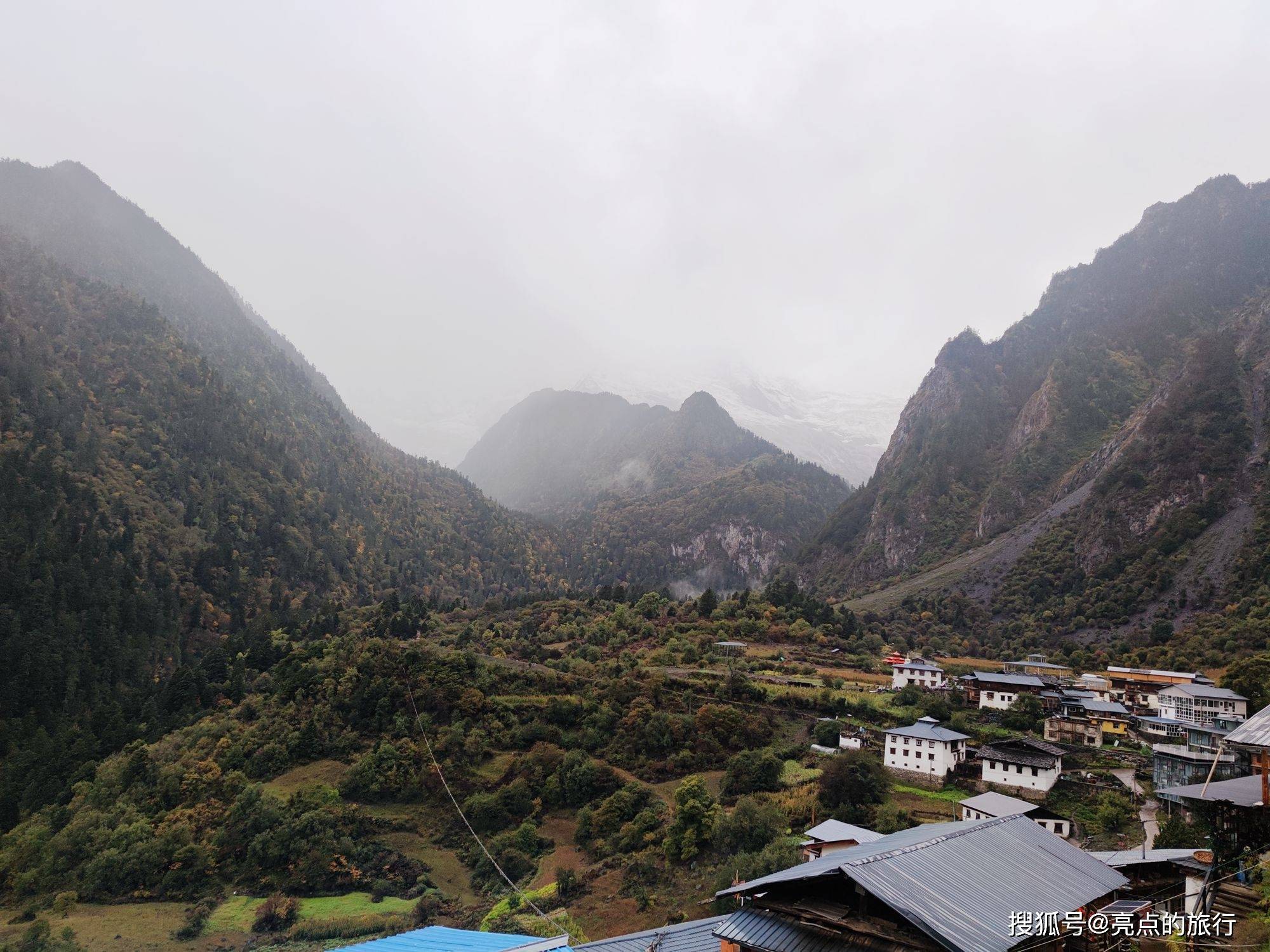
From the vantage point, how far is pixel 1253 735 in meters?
12.7

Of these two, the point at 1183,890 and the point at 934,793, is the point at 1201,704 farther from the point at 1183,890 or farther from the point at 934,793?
the point at 1183,890

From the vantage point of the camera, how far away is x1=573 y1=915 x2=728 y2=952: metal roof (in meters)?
13.7

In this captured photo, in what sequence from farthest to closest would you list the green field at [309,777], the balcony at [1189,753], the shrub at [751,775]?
the green field at [309,777], the shrub at [751,775], the balcony at [1189,753]

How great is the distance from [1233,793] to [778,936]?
1420cm

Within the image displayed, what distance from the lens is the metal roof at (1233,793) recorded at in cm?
1580

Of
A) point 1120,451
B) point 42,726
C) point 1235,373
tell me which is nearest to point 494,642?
point 42,726

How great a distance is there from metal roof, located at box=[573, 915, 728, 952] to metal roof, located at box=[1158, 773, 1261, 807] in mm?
11923

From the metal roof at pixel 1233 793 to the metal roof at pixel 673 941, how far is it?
11.9m

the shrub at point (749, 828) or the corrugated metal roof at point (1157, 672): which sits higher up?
the corrugated metal roof at point (1157, 672)

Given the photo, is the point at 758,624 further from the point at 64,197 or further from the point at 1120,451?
the point at 64,197

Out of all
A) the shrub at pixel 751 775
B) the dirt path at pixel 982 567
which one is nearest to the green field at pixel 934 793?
the shrub at pixel 751 775

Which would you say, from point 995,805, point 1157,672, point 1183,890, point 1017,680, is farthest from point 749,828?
point 1157,672

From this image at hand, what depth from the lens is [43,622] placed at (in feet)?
219

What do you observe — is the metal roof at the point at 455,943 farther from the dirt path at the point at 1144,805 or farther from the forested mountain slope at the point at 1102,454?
the forested mountain slope at the point at 1102,454
